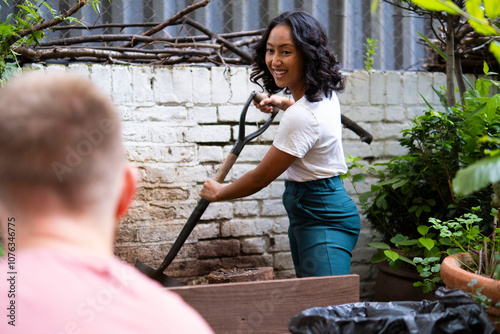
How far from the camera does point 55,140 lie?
63 cm

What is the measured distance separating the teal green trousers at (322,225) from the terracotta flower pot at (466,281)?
37cm

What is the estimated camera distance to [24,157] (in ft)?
2.05

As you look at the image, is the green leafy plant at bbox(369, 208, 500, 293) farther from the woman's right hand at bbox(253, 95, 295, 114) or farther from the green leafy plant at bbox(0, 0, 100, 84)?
the green leafy plant at bbox(0, 0, 100, 84)

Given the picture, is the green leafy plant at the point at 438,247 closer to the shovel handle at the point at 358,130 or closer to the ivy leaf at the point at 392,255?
the ivy leaf at the point at 392,255

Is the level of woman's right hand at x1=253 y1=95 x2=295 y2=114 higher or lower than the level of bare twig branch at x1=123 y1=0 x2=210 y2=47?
Result: lower

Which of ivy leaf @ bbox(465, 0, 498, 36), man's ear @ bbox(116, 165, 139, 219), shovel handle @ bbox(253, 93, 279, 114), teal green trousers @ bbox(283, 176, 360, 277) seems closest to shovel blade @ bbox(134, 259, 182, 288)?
teal green trousers @ bbox(283, 176, 360, 277)

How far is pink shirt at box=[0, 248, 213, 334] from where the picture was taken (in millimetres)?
602

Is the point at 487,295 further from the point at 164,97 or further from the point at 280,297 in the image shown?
the point at 164,97

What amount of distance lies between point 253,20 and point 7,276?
276cm

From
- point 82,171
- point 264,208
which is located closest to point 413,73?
point 264,208

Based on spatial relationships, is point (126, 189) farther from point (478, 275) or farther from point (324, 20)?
point (324, 20)

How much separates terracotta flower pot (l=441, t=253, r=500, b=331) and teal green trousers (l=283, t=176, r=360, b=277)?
→ 0.37m

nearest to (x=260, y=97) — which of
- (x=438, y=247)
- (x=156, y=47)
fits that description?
(x=156, y=47)

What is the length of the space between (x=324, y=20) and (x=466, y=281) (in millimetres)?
2197
